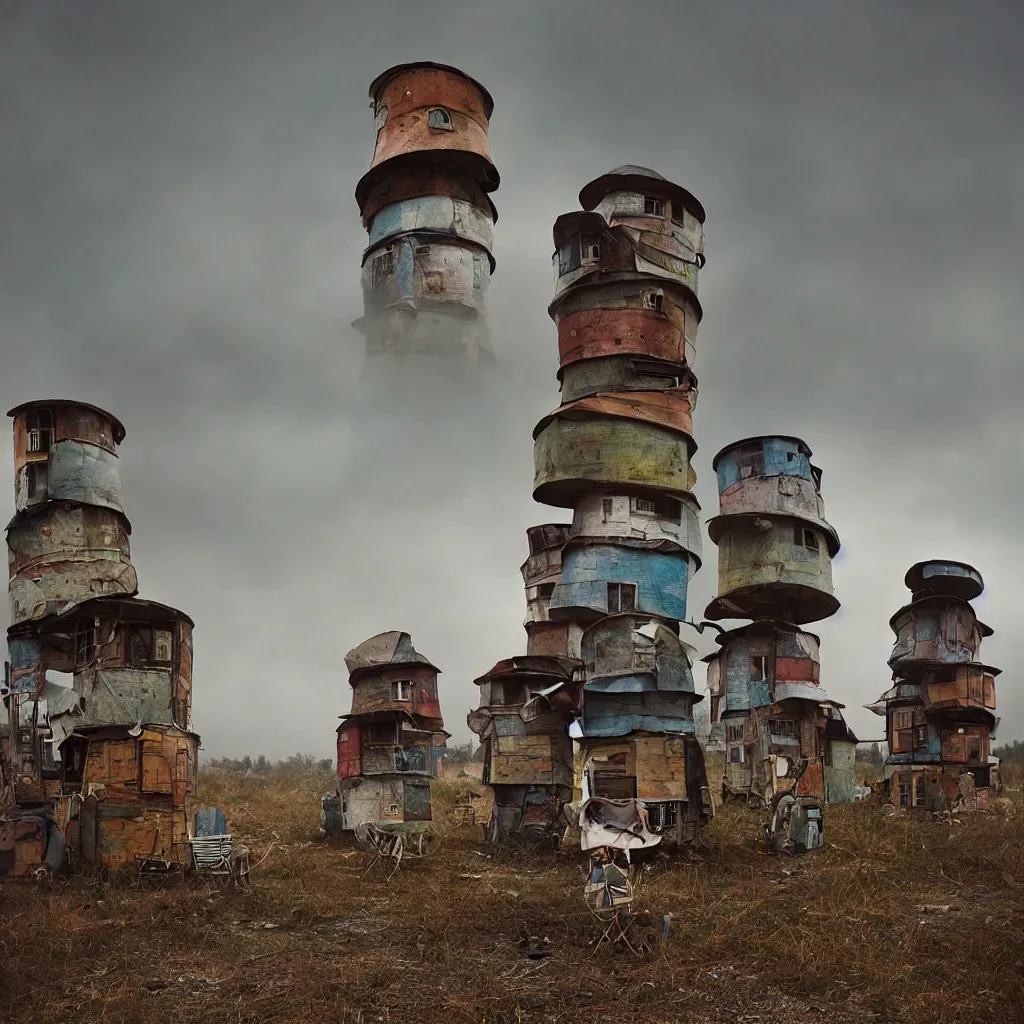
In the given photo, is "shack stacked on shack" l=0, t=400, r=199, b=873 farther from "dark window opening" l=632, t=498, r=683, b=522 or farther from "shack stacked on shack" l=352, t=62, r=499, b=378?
"dark window opening" l=632, t=498, r=683, b=522

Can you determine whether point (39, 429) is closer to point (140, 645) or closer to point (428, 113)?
point (140, 645)

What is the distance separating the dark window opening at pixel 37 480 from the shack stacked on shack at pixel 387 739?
330 inches

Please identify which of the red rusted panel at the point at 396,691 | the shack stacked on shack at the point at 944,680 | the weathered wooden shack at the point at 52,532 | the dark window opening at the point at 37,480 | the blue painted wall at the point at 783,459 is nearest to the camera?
the weathered wooden shack at the point at 52,532

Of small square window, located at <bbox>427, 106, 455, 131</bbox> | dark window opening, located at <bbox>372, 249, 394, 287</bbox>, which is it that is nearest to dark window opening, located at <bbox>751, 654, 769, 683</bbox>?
dark window opening, located at <bbox>372, 249, 394, 287</bbox>

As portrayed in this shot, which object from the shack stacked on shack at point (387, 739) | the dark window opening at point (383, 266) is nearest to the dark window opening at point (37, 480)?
the shack stacked on shack at point (387, 739)

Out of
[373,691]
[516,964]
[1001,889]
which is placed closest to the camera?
[516,964]

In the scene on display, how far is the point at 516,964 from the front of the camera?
16.4 metres

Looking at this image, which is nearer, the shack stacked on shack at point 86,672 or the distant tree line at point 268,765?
the shack stacked on shack at point 86,672

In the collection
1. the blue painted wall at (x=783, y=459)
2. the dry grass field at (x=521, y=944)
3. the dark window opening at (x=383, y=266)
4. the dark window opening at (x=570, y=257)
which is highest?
the dark window opening at (x=570, y=257)

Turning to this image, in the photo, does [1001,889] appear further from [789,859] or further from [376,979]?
[376,979]

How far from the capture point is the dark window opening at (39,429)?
2800cm

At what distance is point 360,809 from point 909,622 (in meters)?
19.2

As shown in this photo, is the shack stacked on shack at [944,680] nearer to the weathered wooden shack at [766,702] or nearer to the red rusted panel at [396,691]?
the weathered wooden shack at [766,702]

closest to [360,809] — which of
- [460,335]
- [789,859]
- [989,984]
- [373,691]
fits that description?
[373,691]
